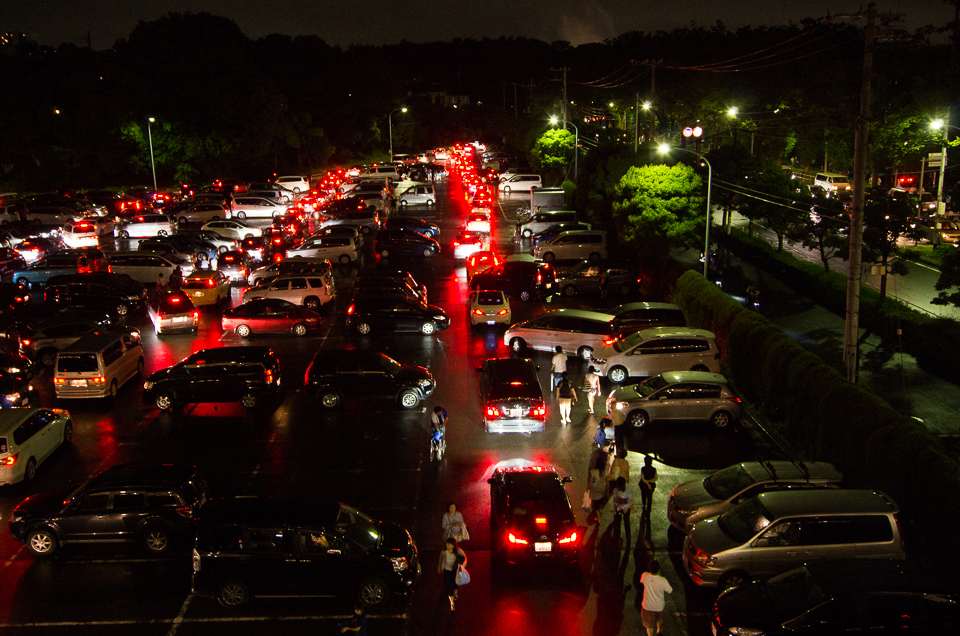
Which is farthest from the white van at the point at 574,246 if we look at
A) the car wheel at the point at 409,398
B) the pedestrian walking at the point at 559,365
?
the car wheel at the point at 409,398

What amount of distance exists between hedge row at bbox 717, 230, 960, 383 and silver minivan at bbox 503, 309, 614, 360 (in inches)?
365

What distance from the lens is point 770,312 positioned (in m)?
30.4

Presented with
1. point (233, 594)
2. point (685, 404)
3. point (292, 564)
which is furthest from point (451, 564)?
point (685, 404)

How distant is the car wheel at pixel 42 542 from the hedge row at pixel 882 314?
23310 millimetres

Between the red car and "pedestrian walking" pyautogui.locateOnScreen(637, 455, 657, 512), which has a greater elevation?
the red car

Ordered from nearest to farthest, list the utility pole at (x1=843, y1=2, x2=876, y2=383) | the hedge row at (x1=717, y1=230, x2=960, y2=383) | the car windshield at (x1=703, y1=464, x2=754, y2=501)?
the car windshield at (x1=703, y1=464, x2=754, y2=501)
the utility pole at (x1=843, y1=2, x2=876, y2=383)
the hedge row at (x1=717, y1=230, x2=960, y2=383)

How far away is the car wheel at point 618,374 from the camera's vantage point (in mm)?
23219

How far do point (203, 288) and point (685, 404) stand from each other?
21.3 meters

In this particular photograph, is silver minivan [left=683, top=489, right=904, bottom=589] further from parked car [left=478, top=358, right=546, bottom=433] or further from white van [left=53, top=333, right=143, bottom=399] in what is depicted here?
white van [left=53, top=333, right=143, bottom=399]

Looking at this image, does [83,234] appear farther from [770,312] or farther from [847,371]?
[847,371]

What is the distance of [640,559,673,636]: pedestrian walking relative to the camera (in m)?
10.8

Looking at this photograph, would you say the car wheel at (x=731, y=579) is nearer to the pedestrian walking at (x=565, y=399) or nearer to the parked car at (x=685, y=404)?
the parked car at (x=685, y=404)

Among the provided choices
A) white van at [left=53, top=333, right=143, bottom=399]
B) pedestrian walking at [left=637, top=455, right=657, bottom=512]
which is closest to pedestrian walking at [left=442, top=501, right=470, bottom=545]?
pedestrian walking at [left=637, top=455, right=657, bottom=512]

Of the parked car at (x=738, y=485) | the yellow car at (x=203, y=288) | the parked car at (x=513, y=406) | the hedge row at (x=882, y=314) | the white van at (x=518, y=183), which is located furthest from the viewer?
the white van at (x=518, y=183)
